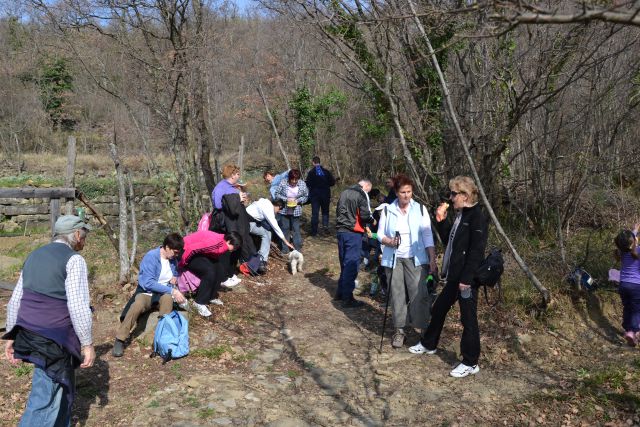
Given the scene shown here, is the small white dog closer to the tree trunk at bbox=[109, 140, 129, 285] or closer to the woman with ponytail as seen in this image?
the tree trunk at bbox=[109, 140, 129, 285]

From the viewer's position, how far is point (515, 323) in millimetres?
6730

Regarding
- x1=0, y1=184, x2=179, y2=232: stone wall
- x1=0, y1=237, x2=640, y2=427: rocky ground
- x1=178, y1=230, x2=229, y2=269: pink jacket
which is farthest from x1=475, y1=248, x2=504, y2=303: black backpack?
x1=0, y1=184, x2=179, y2=232: stone wall

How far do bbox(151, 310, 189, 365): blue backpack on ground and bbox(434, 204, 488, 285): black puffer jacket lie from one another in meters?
2.81

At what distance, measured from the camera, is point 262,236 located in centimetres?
962

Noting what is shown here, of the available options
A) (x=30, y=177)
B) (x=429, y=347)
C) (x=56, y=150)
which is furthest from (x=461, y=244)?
(x=56, y=150)

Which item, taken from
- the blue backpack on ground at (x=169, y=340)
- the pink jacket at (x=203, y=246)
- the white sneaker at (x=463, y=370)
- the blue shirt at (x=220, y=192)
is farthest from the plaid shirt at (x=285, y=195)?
the white sneaker at (x=463, y=370)

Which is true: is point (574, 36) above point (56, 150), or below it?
above

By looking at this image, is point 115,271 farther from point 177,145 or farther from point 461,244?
point 461,244

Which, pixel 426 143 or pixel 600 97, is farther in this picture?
pixel 426 143

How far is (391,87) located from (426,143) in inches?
40.1

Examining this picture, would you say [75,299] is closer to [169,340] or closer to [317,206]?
[169,340]

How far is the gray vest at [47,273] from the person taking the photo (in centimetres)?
380

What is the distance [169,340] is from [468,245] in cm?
311

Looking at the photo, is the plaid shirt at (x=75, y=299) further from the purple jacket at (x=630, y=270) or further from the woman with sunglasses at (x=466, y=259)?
the purple jacket at (x=630, y=270)
